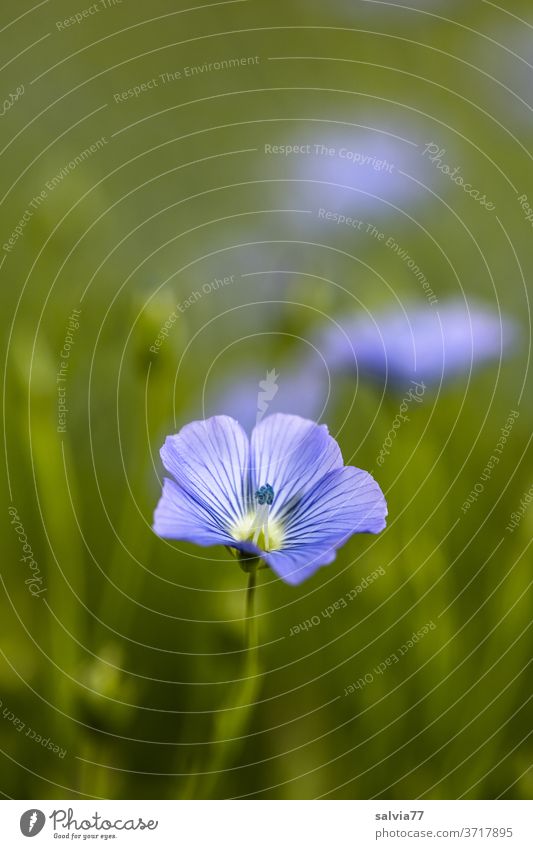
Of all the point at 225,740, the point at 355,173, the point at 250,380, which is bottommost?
the point at 225,740

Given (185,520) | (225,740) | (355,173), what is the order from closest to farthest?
(185,520) → (225,740) → (355,173)

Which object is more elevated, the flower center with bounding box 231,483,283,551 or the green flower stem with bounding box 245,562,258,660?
the flower center with bounding box 231,483,283,551

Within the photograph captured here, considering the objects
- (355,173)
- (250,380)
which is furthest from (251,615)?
(355,173)

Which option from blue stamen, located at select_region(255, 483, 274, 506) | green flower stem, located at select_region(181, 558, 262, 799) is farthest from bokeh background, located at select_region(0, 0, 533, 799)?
blue stamen, located at select_region(255, 483, 274, 506)

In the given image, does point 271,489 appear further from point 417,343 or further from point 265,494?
point 417,343

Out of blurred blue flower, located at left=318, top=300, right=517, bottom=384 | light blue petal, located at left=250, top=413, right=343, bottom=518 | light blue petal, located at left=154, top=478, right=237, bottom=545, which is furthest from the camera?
blurred blue flower, located at left=318, top=300, right=517, bottom=384

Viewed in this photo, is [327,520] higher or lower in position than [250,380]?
lower

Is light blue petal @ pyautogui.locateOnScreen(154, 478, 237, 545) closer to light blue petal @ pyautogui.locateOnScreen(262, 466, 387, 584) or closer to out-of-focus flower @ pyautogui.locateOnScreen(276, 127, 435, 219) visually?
light blue petal @ pyautogui.locateOnScreen(262, 466, 387, 584)

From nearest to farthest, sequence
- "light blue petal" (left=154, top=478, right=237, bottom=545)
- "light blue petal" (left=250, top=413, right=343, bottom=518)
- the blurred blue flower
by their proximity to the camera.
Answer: "light blue petal" (left=154, top=478, right=237, bottom=545) < "light blue petal" (left=250, top=413, right=343, bottom=518) < the blurred blue flower
